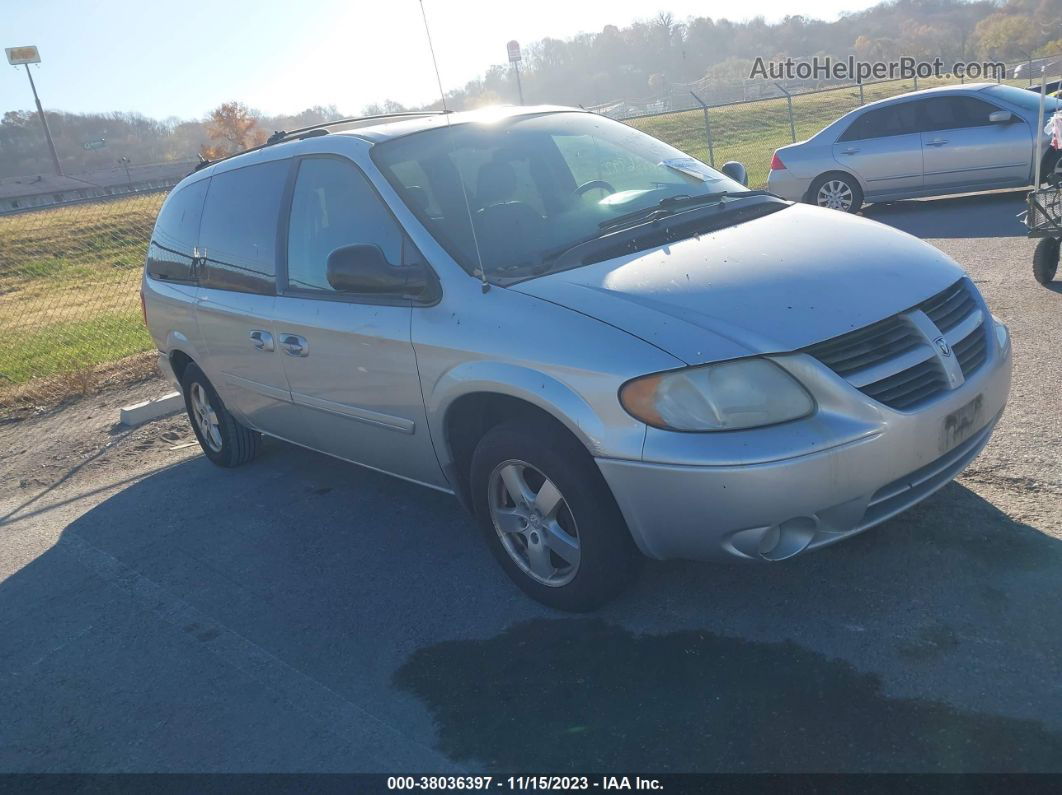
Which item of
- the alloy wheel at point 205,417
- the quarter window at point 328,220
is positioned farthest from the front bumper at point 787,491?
the alloy wheel at point 205,417

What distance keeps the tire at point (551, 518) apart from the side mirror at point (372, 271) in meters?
0.74

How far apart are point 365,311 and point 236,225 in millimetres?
1526

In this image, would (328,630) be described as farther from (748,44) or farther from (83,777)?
(748,44)

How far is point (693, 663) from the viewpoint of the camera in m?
3.16

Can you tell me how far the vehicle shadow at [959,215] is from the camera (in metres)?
9.91

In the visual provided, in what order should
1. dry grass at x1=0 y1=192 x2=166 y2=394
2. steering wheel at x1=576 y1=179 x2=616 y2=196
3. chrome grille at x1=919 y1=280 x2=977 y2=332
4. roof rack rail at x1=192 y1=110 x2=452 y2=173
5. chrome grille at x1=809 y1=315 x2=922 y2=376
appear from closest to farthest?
1. chrome grille at x1=809 y1=315 x2=922 y2=376
2. chrome grille at x1=919 y1=280 x2=977 y2=332
3. steering wheel at x1=576 y1=179 x2=616 y2=196
4. roof rack rail at x1=192 y1=110 x2=452 y2=173
5. dry grass at x1=0 y1=192 x2=166 y2=394

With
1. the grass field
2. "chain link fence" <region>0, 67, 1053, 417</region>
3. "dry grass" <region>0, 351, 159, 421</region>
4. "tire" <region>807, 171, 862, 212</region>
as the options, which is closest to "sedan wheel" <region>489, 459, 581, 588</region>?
"dry grass" <region>0, 351, 159, 421</region>

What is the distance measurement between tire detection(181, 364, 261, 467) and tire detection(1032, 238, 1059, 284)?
229 inches

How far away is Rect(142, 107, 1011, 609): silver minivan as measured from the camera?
117 inches

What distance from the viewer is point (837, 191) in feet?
40.1

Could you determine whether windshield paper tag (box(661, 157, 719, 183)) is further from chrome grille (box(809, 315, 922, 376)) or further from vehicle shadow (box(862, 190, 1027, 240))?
vehicle shadow (box(862, 190, 1027, 240))

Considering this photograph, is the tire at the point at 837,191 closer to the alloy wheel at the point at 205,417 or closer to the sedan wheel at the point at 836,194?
the sedan wheel at the point at 836,194

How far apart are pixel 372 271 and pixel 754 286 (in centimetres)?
152

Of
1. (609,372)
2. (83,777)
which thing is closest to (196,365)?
(83,777)
